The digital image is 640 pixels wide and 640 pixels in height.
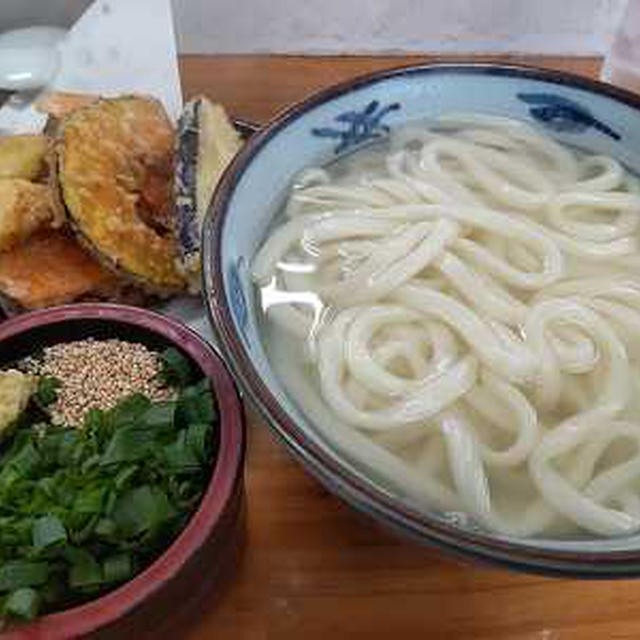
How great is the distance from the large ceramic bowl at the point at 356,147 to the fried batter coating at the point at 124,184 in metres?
0.18

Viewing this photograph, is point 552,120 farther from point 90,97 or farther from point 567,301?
point 90,97

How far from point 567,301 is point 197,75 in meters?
0.73

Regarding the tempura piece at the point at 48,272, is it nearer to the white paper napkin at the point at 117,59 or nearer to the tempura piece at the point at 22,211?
the tempura piece at the point at 22,211

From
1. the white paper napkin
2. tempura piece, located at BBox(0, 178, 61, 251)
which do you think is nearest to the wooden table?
tempura piece, located at BBox(0, 178, 61, 251)

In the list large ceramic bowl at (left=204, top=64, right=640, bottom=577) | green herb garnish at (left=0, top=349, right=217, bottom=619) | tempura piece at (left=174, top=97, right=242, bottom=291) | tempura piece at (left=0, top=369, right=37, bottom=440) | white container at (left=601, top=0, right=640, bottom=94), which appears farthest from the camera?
white container at (left=601, top=0, right=640, bottom=94)

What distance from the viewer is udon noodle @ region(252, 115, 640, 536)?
860mm

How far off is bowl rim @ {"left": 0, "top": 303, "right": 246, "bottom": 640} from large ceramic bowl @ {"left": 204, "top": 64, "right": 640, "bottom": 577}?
79 mm

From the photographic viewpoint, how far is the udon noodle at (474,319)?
860mm

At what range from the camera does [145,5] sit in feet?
5.08

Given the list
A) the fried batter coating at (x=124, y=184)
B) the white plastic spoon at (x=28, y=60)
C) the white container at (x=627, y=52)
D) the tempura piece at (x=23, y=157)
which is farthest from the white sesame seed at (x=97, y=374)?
the white container at (x=627, y=52)

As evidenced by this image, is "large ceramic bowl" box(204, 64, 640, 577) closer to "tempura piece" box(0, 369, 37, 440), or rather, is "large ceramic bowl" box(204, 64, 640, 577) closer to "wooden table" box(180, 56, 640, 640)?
"wooden table" box(180, 56, 640, 640)

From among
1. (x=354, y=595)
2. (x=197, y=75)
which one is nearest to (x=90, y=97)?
(x=197, y=75)

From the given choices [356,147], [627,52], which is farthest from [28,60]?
[627,52]

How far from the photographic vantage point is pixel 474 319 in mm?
956
